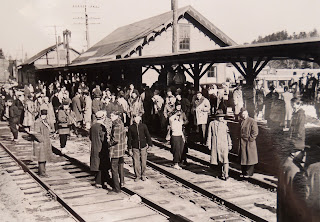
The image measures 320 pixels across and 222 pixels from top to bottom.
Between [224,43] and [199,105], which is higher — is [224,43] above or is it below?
above

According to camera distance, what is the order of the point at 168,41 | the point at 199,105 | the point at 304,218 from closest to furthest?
the point at 304,218, the point at 199,105, the point at 168,41

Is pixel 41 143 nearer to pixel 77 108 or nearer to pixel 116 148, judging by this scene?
pixel 116 148

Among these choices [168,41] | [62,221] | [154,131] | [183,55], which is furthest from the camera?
[168,41]

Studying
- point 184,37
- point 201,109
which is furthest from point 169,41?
point 201,109

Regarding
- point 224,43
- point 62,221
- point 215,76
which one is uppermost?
point 224,43

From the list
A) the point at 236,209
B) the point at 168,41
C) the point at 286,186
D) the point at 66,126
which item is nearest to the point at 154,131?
the point at 66,126

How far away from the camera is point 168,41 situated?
2720 cm

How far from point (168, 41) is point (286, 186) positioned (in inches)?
1001

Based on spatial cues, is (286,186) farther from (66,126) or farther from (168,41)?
(168,41)

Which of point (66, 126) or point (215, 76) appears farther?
A: point (215, 76)

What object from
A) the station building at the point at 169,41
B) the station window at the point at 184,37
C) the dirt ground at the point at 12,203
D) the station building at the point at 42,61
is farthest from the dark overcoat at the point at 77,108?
the station building at the point at 42,61

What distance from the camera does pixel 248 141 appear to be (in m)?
9.27

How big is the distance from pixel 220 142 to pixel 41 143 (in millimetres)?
4810

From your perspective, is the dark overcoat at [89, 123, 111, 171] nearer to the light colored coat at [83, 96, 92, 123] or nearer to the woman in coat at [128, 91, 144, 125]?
the woman in coat at [128, 91, 144, 125]
